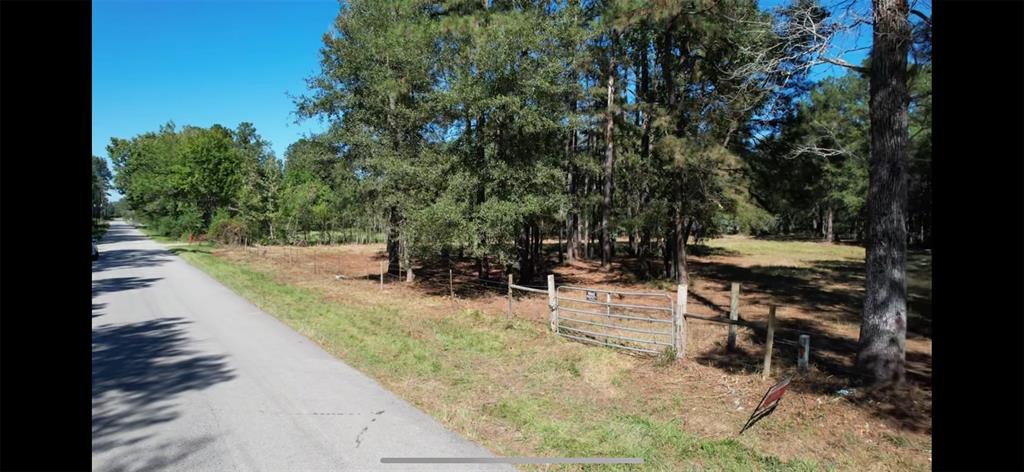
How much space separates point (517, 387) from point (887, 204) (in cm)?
518

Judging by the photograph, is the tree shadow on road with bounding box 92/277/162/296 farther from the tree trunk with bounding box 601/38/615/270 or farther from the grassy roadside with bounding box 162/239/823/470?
the tree trunk with bounding box 601/38/615/270

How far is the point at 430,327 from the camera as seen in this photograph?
10086 mm

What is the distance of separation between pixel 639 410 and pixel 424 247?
8802 mm

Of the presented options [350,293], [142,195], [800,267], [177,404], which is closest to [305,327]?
[177,404]

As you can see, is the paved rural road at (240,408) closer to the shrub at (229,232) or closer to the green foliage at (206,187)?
the shrub at (229,232)

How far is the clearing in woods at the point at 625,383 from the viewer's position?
457 cm

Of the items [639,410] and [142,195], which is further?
[142,195]

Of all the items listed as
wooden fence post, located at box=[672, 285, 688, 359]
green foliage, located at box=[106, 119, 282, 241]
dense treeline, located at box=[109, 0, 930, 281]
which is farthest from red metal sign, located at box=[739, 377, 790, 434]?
green foliage, located at box=[106, 119, 282, 241]

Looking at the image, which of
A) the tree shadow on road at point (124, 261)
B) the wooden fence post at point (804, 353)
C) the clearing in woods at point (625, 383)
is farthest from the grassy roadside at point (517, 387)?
the tree shadow on road at point (124, 261)

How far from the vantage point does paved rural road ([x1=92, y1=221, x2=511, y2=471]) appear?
13.6ft

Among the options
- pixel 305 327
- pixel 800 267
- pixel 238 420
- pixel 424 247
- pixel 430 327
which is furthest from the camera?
pixel 800 267

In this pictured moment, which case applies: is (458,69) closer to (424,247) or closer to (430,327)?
(424,247)

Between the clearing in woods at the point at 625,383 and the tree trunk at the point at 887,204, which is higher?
the tree trunk at the point at 887,204

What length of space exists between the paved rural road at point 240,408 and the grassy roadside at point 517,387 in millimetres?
392
